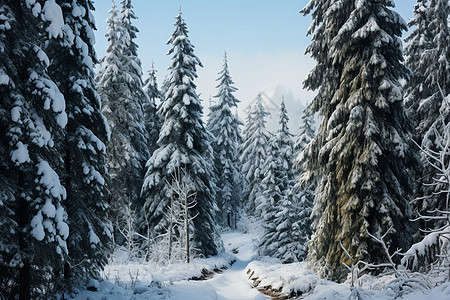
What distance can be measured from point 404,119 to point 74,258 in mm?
11794

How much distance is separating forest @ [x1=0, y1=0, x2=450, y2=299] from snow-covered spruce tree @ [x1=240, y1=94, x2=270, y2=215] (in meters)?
16.4

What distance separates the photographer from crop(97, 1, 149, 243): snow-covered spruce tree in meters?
22.6

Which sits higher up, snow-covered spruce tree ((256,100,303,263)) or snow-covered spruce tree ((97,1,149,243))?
snow-covered spruce tree ((97,1,149,243))

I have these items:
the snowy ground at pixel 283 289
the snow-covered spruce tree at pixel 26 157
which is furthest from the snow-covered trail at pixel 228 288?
the snow-covered spruce tree at pixel 26 157

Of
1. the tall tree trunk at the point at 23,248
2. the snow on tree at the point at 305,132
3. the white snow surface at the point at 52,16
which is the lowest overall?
the tall tree trunk at the point at 23,248

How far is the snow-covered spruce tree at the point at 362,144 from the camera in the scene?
10.6m

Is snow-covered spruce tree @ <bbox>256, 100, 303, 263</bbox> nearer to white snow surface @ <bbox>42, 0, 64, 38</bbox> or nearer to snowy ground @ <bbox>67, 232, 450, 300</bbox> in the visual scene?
snowy ground @ <bbox>67, 232, 450, 300</bbox>

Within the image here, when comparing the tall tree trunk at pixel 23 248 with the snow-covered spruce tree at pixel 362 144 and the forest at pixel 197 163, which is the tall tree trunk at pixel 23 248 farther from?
the snow-covered spruce tree at pixel 362 144

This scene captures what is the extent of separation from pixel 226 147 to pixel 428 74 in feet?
95.3

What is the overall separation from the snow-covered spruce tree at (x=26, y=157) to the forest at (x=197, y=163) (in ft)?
0.10

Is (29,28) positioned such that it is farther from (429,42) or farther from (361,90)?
(429,42)

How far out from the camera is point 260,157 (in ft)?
138

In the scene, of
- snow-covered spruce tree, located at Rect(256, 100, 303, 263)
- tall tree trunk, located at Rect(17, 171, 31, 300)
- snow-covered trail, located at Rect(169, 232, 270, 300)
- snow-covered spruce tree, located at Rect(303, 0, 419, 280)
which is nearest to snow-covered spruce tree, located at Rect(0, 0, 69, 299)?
tall tree trunk, located at Rect(17, 171, 31, 300)

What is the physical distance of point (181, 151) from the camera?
76.2 ft
